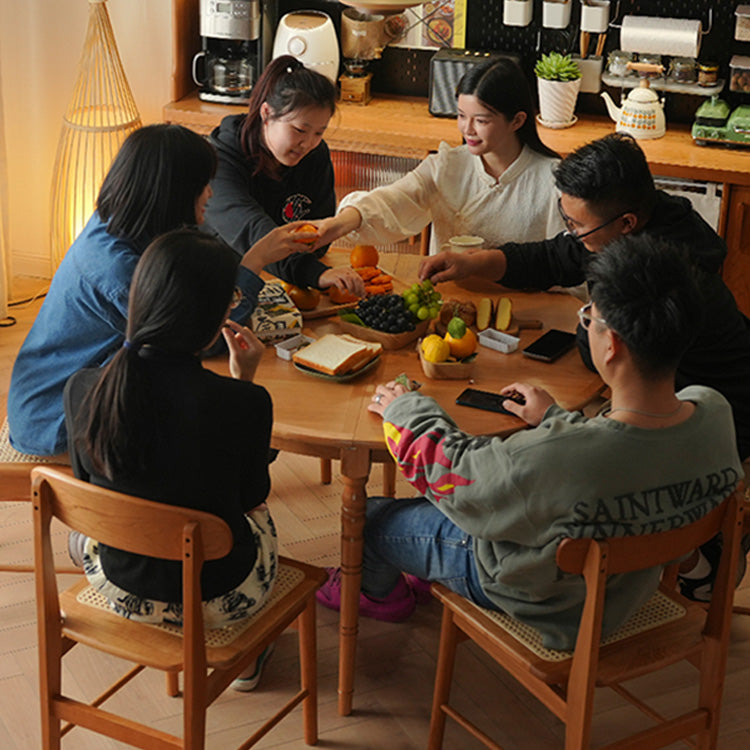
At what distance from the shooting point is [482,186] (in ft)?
9.85

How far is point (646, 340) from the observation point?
1713 millimetres

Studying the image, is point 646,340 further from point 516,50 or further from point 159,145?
point 516,50

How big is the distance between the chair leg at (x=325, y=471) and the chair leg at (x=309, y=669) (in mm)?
1030

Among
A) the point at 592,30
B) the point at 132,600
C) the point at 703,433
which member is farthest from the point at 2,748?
the point at 592,30

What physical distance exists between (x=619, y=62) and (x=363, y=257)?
202 centimetres

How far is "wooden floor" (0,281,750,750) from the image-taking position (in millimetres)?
2305

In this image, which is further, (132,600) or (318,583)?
(318,583)

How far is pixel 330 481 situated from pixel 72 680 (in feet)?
3.58

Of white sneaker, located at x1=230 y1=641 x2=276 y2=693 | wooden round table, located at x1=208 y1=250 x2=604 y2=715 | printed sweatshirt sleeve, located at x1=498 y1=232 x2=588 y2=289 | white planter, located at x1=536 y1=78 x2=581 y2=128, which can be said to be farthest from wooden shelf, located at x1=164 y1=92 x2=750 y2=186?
white sneaker, located at x1=230 y1=641 x2=276 y2=693

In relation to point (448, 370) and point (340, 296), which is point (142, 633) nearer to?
point (448, 370)

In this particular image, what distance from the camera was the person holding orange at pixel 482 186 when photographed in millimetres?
2840

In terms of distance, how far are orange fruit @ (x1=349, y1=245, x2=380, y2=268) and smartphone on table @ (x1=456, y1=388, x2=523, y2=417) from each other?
0.68 meters

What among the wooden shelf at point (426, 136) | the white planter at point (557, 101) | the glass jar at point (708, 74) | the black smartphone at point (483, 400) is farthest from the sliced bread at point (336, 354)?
the glass jar at point (708, 74)

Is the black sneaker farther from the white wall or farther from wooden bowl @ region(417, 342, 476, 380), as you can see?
the white wall
